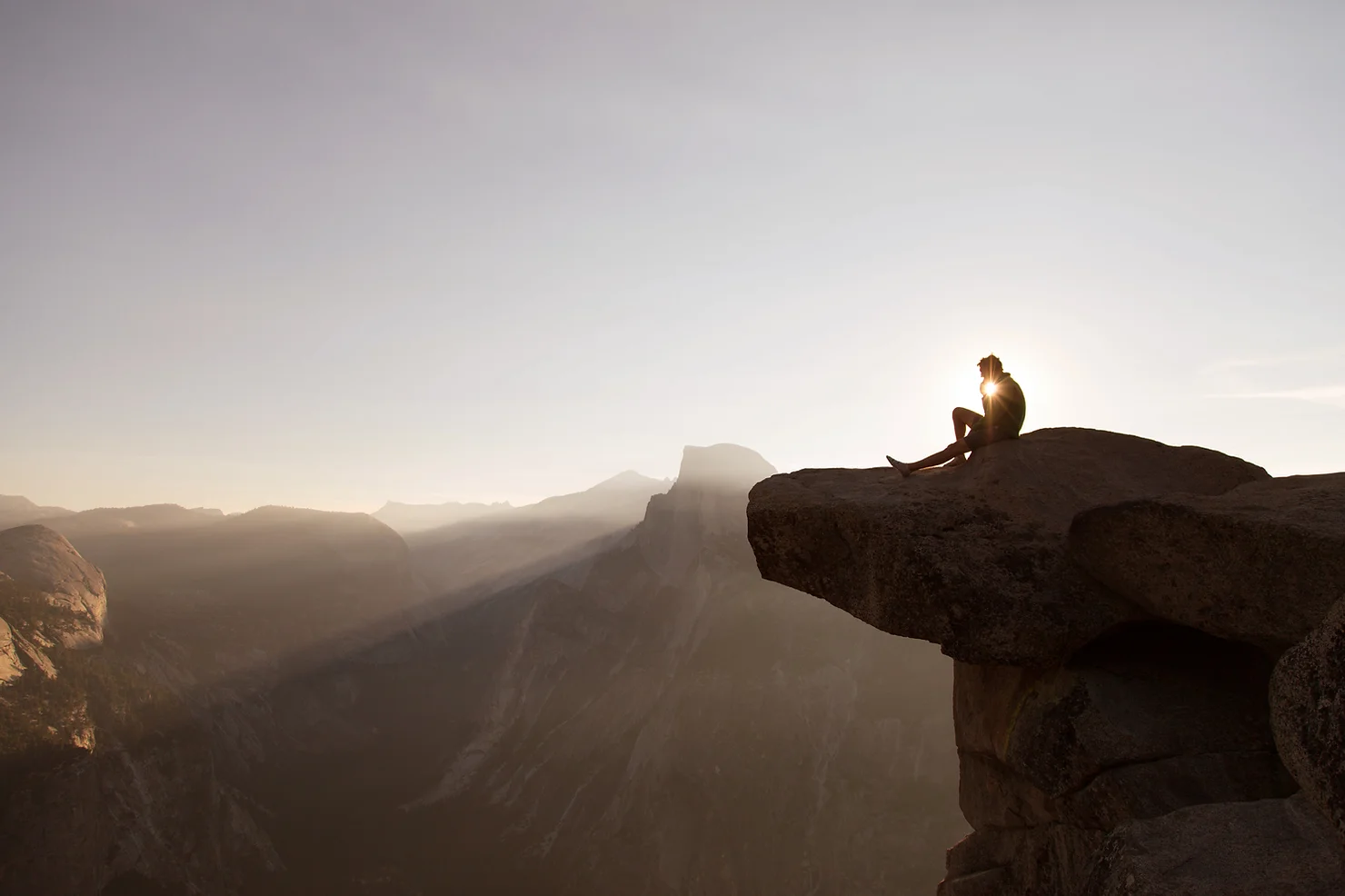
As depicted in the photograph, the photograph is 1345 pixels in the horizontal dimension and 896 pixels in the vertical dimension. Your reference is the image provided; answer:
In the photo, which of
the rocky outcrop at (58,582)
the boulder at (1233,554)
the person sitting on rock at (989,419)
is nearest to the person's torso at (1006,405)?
the person sitting on rock at (989,419)

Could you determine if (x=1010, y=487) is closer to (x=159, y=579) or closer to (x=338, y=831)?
(x=338, y=831)

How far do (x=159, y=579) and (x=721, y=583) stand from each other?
6257 centimetres

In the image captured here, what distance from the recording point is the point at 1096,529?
300 inches

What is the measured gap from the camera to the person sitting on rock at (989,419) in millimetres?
10250

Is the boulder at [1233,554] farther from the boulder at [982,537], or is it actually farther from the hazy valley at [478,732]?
the hazy valley at [478,732]

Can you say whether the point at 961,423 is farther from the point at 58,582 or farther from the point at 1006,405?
the point at 58,582

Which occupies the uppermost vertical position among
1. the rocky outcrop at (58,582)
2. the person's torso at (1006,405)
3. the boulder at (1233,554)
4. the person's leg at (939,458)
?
the person's torso at (1006,405)

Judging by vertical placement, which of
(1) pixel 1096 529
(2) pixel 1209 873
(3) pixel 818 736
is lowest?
(3) pixel 818 736

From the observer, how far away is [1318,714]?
4.20m

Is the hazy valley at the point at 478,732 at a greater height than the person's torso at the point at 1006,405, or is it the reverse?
the person's torso at the point at 1006,405

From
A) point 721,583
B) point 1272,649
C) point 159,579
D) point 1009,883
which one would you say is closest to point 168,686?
point 159,579

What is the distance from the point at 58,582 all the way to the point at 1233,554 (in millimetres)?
71242

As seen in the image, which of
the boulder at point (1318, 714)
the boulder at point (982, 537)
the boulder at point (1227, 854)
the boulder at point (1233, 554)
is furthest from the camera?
the boulder at point (982, 537)

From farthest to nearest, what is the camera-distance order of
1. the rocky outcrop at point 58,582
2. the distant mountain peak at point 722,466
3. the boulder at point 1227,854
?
1. the distant mountain peak at point 722,466
2. the rocky outcrop at point 58,582
3. the boulder at point 1227,854
